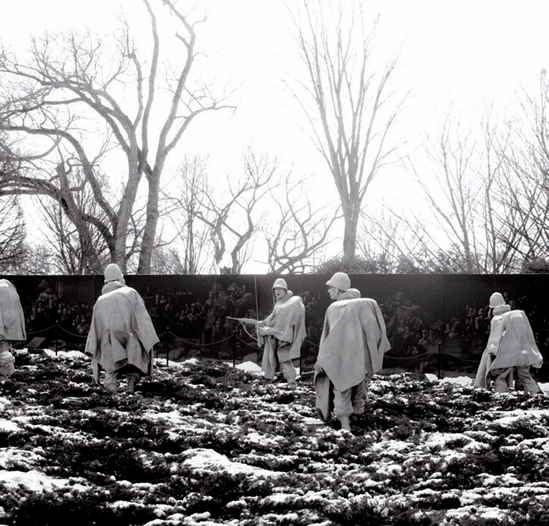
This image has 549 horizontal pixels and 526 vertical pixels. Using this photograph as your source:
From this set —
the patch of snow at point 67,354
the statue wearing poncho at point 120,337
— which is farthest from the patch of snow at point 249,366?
the statue wearing poncho at point 120,337

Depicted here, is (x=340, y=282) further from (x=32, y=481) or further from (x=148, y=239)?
(x=148, y=239)

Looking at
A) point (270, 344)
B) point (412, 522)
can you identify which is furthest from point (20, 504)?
point (270, 344)

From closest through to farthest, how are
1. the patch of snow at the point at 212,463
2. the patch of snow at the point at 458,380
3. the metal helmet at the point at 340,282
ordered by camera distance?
the patch of snow at the point at 212,463, the metal helmet at the point at 340,282, the patch of snow at the point at 458,380

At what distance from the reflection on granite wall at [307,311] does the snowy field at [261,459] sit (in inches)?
133

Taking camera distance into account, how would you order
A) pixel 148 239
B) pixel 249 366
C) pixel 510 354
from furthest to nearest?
pixel 148 239 → pixel 249 366 → pixel 510 354

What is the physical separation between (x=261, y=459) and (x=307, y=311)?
32.1 feet

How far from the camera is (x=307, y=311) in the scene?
58.1ft

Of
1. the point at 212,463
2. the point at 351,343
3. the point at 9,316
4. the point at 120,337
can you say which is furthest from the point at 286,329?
the point at 212,463

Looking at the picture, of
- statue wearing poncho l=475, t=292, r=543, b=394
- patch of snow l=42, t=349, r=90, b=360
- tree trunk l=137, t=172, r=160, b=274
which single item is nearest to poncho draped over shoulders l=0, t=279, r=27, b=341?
patch of snow l=42, t=349, r=90, b=360

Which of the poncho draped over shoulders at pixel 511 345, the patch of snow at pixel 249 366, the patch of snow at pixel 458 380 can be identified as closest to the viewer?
the poncho draped over shoulders at pixel 511 345

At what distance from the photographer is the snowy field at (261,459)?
19.8ft

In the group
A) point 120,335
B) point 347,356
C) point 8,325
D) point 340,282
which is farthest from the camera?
point 8,325

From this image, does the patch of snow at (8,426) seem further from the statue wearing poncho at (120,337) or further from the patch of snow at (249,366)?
the patch of snow at (249,366)

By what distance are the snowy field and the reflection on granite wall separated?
11.1 ft
